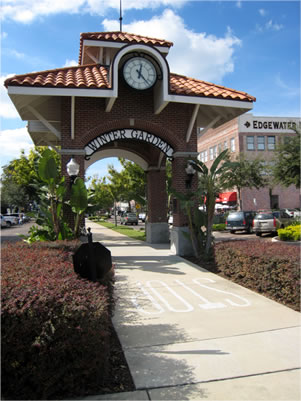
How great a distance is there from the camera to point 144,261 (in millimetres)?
11188

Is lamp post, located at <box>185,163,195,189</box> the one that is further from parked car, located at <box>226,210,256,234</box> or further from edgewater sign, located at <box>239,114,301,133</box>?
edgewater sign, located at <box>239,114,301,133</box>

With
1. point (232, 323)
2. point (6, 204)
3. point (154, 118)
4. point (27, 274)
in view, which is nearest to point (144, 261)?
point (154, 118)

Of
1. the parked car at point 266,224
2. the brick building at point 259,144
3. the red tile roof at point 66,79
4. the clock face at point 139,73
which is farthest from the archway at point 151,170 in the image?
the brick building at point 259,144

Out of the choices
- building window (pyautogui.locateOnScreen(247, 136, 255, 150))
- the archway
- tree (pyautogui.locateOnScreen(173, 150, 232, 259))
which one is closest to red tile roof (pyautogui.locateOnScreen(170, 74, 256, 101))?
tree (pyautogui.locateOnScreen(173, 150, 232, 259))

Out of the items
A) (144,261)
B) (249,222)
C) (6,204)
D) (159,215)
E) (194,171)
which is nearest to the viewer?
(144,261)

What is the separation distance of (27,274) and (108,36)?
1111 centimetres

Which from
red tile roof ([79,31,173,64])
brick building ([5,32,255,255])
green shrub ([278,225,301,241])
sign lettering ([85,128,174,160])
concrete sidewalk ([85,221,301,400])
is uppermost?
red tile roof ([79,31,173,64])

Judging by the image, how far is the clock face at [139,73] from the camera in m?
11.1

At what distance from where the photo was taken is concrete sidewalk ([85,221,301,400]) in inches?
135

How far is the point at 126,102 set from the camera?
39.1 feet

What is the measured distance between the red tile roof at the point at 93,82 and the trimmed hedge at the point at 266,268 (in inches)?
214

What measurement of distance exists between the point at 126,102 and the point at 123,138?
4.07ft

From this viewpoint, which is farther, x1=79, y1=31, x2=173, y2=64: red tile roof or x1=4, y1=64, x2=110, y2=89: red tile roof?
x1=79, y1=31, x2=173, y2=64: red tile roof

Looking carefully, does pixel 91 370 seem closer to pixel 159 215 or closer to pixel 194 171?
pixel 194 171
